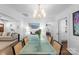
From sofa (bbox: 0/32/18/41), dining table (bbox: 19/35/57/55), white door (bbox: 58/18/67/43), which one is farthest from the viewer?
white door (bbox: 58/18/67/43)

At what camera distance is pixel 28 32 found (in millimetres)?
1270

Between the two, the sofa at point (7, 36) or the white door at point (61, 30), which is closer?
the sofa at point (7, 36)

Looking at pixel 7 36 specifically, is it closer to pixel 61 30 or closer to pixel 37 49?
pixel 37 49

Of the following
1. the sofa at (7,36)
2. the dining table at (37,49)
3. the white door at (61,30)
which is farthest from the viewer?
the white door at (61,30)

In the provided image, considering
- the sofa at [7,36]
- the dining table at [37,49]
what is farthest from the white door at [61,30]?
the sofa at [7,36]

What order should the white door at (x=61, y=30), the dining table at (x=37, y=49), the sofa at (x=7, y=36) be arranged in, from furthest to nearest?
the white door at (x=61, y=30)
the dining table at (x=37, y=49)
the sofa at (x=7, y=36)

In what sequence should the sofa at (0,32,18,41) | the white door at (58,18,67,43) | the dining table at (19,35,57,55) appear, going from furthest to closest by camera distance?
the white door at (58,18,67,43) < the dining table at (19,35,57,55) < the sofa at (0,32,18,41)

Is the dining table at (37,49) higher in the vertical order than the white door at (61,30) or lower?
lower

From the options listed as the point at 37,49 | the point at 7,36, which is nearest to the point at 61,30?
the point at 37,49

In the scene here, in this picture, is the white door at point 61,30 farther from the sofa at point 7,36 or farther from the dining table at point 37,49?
the sofa at point 7,36

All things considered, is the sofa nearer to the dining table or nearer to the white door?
the dining table

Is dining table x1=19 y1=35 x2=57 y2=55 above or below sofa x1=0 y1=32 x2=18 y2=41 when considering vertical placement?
below

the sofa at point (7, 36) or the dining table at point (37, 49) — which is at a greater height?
the sofa at point (7, 36)

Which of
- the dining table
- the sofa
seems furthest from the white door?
the sofa
